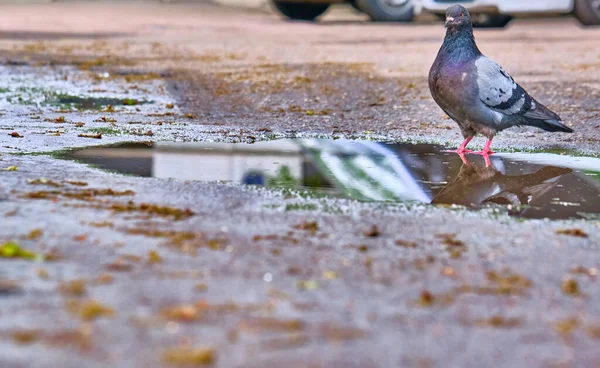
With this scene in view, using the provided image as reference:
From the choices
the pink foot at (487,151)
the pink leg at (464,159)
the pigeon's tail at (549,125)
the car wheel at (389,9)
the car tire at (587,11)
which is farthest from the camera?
the car wheel at (389,9)

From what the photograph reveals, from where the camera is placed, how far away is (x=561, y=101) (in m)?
8.41

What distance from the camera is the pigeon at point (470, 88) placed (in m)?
6.01

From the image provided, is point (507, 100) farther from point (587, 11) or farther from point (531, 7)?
point (587, 11)

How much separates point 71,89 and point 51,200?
5.19 m

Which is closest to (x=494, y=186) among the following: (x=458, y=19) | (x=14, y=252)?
(x=458, y=19)

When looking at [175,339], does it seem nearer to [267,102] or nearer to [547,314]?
[547,314]

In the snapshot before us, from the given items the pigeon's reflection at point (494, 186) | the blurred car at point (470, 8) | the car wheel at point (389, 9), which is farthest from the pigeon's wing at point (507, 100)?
the car wheel at point (389, 9)

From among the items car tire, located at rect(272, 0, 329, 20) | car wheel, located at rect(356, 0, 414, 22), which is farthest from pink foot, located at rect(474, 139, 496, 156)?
car tire, located at rect(272, 0, 329, 20)

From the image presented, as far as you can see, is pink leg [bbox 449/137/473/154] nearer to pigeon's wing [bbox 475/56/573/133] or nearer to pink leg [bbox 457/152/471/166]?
pink leg [bbox 457/152/471/166]

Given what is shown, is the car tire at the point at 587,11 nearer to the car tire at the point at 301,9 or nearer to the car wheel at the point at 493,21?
the car wheel at the point at 493,21

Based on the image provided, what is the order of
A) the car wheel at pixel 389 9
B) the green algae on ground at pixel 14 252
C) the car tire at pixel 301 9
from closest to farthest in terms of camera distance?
the green algae on ground at pixel 14 252 → the car wheel at pixel 389 9 → the car tire at pixel 301 9

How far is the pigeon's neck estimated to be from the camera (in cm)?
607

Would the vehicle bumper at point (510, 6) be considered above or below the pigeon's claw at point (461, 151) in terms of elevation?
below

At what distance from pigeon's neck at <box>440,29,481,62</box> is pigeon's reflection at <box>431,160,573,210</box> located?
623mm
